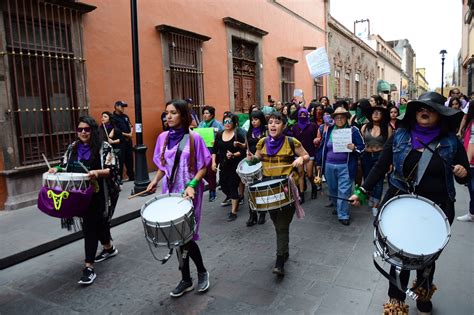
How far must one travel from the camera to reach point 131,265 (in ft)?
14.6

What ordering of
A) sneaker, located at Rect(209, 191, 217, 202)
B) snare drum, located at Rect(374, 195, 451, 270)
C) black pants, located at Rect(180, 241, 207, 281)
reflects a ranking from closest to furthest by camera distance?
1. snare drum, located at Rect(374, 195, 451, 270)
2. black pants, located at Rect(180, 241, 207, 281)
3. sneaker, located at Rect(209, 191, 217, 202)

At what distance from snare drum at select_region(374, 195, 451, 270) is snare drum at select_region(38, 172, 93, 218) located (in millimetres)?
2684

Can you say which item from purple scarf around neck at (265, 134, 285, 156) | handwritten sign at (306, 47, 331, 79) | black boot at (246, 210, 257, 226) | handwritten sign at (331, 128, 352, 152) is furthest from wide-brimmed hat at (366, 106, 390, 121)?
handwritten sign at (306, 47, 331, 79)

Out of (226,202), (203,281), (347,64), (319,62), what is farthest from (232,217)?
(347,64)

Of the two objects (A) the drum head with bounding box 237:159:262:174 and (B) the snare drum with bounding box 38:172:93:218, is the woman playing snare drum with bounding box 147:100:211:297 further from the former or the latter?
(A) the drum head with bounding box 237:159:262:174

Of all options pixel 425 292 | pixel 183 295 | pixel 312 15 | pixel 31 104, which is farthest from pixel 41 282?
pixel 312 15

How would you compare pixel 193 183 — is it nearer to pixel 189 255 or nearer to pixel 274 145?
pixel 189 255

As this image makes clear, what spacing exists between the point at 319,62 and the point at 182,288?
11224 millimetres

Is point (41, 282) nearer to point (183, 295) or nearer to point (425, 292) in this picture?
point (183, 295)

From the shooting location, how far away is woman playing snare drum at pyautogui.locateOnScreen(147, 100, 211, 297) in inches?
141

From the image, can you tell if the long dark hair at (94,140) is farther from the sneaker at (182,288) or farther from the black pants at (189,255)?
the sneaker at (182,288)

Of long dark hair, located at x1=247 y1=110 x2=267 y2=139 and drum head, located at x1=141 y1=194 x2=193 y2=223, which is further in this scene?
long dark hair, located at x1=247 y1=110 x2=267 y2=139

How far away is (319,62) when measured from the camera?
1338 cm

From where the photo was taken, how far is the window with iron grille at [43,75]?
Answer: 6859mm
